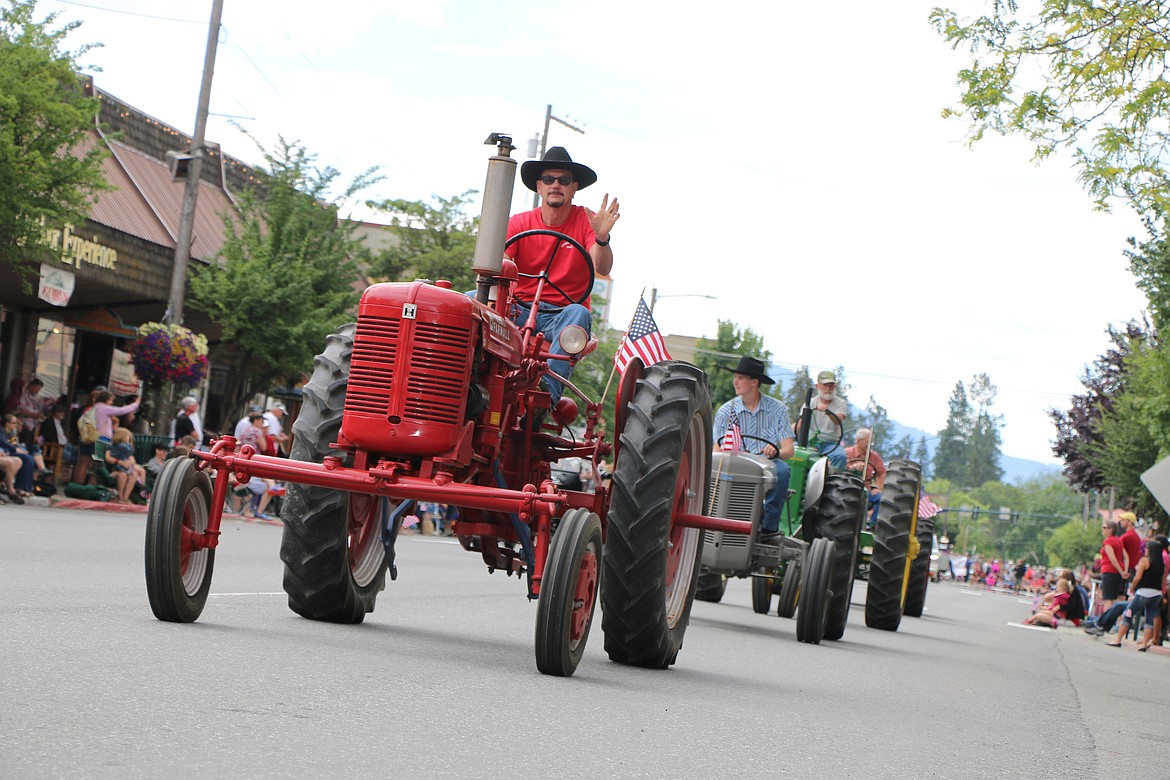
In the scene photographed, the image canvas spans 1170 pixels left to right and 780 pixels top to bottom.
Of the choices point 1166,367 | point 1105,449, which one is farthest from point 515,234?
point 1105,449

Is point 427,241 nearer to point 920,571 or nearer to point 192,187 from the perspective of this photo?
point 192,187

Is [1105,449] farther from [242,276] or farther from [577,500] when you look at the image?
[577,500]

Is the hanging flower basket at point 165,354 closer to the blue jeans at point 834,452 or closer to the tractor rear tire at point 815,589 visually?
the blue jeans at point 834,452

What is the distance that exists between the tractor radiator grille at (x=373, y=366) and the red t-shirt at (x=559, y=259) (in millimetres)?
1455

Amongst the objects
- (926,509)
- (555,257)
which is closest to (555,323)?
(555,257)

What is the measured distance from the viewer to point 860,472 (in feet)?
62.8

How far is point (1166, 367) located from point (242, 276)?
55.4 feet

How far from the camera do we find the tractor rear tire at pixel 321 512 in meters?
7.62

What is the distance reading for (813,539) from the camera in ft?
45.4

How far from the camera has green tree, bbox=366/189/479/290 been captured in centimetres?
4459

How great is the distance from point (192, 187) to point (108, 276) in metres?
2.85

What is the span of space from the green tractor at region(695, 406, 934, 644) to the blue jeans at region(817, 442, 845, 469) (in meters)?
0.23

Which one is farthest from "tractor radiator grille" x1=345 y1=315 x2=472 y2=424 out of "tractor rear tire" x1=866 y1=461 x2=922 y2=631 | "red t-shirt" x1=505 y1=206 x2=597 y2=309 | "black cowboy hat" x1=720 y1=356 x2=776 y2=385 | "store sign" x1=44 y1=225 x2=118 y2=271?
"store sign" x1=44 y1=225 x2=118 y2=271

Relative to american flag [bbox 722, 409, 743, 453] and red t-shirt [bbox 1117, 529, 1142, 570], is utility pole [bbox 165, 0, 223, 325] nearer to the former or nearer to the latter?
american flag [bbox 722, 409, 743, 453]
